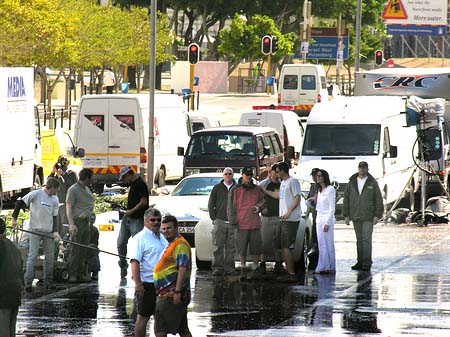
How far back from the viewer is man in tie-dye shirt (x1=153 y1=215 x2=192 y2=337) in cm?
1184

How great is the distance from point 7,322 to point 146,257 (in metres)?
1.38

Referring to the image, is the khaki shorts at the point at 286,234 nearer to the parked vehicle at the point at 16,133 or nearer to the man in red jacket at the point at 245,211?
the man in red jacket at the point at 245,211

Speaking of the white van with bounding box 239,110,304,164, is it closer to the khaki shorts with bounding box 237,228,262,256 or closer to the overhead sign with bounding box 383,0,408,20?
the khaki shorts with bounding box 237,228,262,256

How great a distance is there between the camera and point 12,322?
12.3m

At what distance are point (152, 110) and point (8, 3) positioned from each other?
1365 centimetres

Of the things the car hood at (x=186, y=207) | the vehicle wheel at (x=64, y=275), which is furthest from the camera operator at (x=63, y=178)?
the car hood at (x=186, y=207)

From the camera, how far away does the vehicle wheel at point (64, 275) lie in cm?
1834

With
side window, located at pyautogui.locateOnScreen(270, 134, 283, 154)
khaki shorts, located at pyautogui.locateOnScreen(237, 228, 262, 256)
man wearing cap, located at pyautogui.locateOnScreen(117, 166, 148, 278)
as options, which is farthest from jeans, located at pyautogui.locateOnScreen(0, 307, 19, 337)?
side window, located at pyautogui.locateOnScreen(270, 134, 283, 154)

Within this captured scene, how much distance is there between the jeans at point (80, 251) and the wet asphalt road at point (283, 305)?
0.32 meters

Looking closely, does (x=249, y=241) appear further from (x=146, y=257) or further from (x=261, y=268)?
(x=146, y=257)

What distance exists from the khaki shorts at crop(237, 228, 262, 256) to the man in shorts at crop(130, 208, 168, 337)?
253 inches

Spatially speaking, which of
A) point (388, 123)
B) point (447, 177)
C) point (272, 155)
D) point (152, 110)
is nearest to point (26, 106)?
point (152, 110)

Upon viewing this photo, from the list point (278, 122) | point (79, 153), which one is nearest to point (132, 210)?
point (79, 153)

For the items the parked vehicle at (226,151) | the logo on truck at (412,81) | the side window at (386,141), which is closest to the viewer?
the side window at (386,141)
